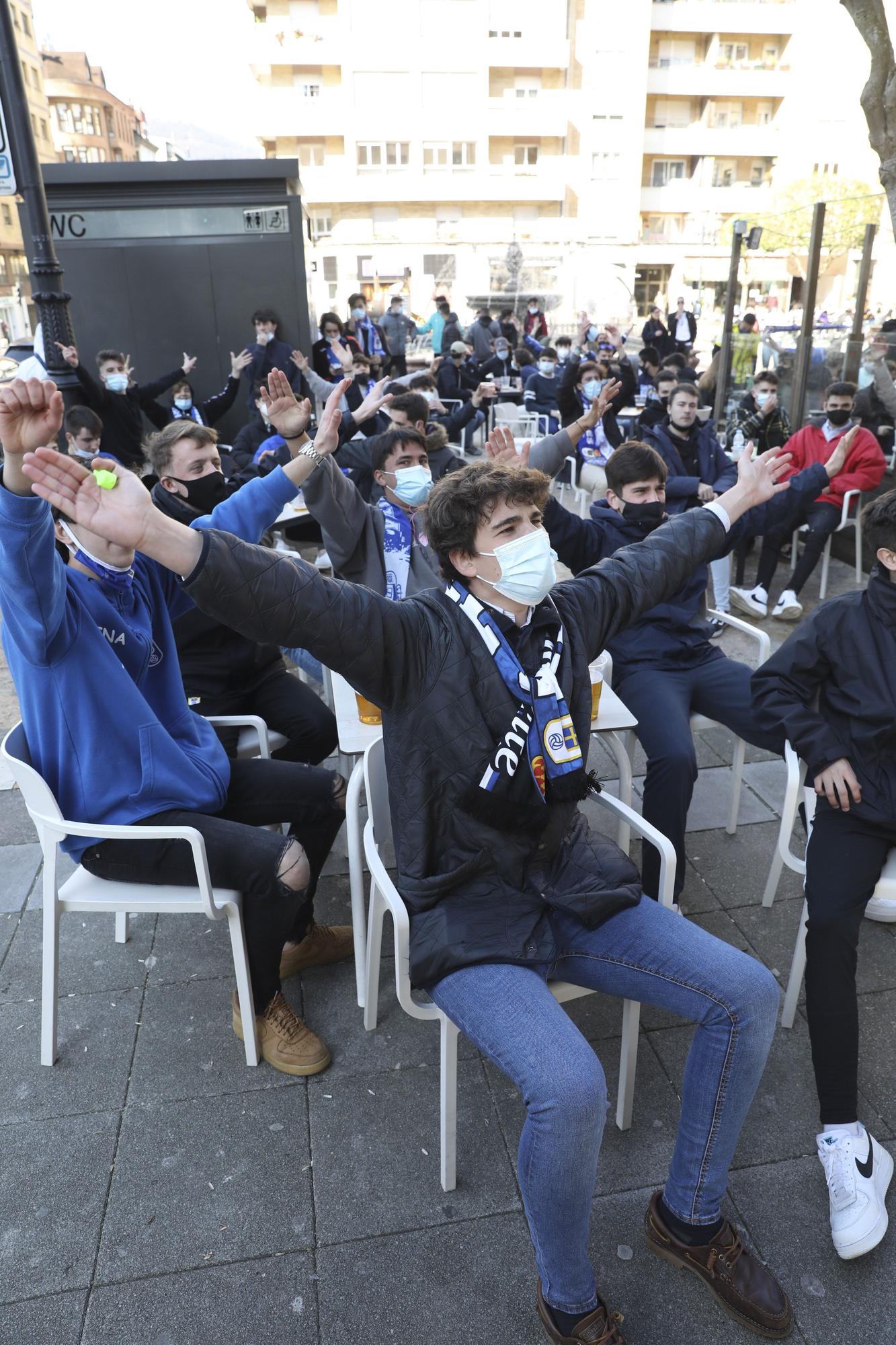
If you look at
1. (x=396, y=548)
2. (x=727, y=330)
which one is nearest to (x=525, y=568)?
(x=396, y=548)

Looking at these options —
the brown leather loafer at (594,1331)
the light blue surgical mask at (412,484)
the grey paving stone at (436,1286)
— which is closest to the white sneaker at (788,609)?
the light blue surgical mask at (412,484)

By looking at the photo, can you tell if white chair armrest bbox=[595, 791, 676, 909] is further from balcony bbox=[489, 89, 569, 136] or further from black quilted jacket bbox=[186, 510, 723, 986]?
balcony bbox=[489, 89, 569, 136]

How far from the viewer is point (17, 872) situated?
3602mm

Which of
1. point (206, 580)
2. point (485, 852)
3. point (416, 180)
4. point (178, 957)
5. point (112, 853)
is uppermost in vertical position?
point (416, 180)

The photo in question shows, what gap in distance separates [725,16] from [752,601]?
51482mm

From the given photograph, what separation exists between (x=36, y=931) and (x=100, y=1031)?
2.02ft

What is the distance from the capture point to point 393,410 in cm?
487

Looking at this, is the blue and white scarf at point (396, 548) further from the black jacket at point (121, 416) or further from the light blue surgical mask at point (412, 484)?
the black jacket at point (121, 416)

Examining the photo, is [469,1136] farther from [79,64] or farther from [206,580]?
[79,64]

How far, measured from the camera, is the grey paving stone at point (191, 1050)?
2.59 m

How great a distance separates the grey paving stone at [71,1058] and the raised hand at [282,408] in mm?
1885

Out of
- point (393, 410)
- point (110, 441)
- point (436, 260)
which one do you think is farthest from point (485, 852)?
point (436, 260)

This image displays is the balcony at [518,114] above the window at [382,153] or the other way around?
above

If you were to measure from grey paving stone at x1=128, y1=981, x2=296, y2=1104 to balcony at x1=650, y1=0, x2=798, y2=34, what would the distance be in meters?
53.9
